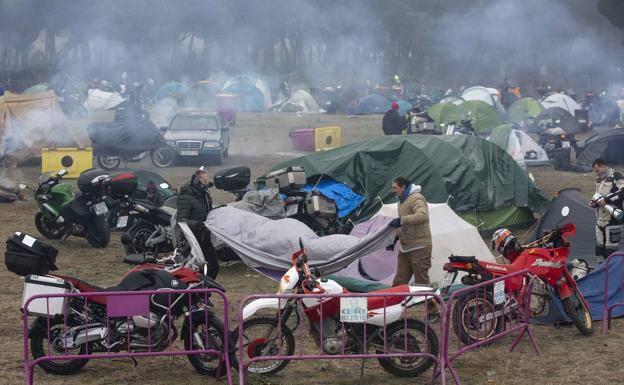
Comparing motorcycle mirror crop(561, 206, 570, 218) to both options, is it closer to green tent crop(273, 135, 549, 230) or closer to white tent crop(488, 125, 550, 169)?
green tent crop(273, 135, 549, 230)

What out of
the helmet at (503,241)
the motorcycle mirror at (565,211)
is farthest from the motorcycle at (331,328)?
the motorcycle mirror at (565,211)

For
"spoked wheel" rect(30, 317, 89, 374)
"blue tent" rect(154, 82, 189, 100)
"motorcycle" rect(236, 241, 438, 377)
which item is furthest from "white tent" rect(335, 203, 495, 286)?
"blue tent" rect(154, 82, 189, 100)

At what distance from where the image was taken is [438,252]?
12.3m

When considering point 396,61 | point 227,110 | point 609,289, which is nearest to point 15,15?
point 227,110

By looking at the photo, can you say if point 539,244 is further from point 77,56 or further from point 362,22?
point 362,22

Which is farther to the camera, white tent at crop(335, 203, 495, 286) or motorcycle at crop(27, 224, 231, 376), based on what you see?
white tent at crop(335, 203, 495, 286)

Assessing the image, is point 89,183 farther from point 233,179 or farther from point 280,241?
point 280,241

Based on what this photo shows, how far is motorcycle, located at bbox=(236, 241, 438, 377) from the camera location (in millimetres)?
8055

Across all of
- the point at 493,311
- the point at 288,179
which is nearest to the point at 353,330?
the point at 493,311

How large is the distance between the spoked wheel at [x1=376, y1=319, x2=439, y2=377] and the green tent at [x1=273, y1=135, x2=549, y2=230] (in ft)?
21.4

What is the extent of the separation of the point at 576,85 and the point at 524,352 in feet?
172

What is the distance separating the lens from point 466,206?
1565cm

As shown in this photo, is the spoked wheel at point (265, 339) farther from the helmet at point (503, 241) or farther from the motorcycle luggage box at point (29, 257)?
the helmet at point (503, 241)

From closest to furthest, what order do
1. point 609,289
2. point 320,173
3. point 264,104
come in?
point 609,289
point 320,173
point 264,104
